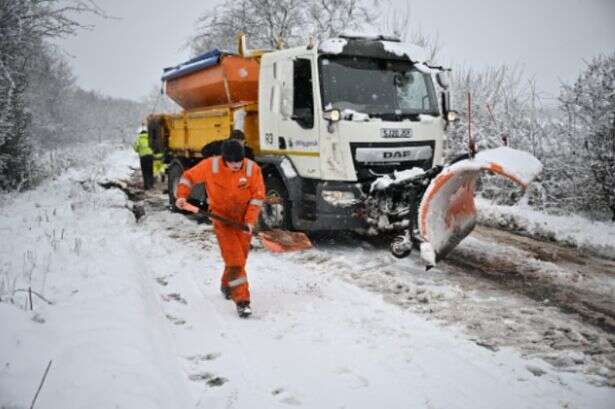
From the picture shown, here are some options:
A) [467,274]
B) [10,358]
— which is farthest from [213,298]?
[467,274]

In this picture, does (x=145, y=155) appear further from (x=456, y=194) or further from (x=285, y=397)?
(x=285, y=397)

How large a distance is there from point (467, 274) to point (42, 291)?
4.40 metres

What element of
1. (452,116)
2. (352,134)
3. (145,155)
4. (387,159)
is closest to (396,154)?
(387,159)

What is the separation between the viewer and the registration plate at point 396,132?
246 inches

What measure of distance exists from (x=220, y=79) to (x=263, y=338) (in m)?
5.37

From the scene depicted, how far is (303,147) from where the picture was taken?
21.8 ft

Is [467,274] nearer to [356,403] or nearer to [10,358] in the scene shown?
[356,403]

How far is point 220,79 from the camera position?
8125mm

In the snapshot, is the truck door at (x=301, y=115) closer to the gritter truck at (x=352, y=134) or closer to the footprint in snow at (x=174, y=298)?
the gritter truck at (x=352, y=134)

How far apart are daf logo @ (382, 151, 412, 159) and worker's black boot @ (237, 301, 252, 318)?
2.88 meters

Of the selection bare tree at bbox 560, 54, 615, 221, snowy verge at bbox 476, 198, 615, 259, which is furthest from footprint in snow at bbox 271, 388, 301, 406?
bare tree at bbox 560, 54, 615, 221

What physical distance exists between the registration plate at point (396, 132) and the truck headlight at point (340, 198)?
0.89m

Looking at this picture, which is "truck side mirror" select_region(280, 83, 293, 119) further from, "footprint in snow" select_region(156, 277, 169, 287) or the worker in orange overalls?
"footprint in snow" select_region(156, 277, 169, 287)

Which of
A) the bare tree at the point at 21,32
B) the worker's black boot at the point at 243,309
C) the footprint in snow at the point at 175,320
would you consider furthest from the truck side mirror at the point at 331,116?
the bare tree at the point at 21,32
